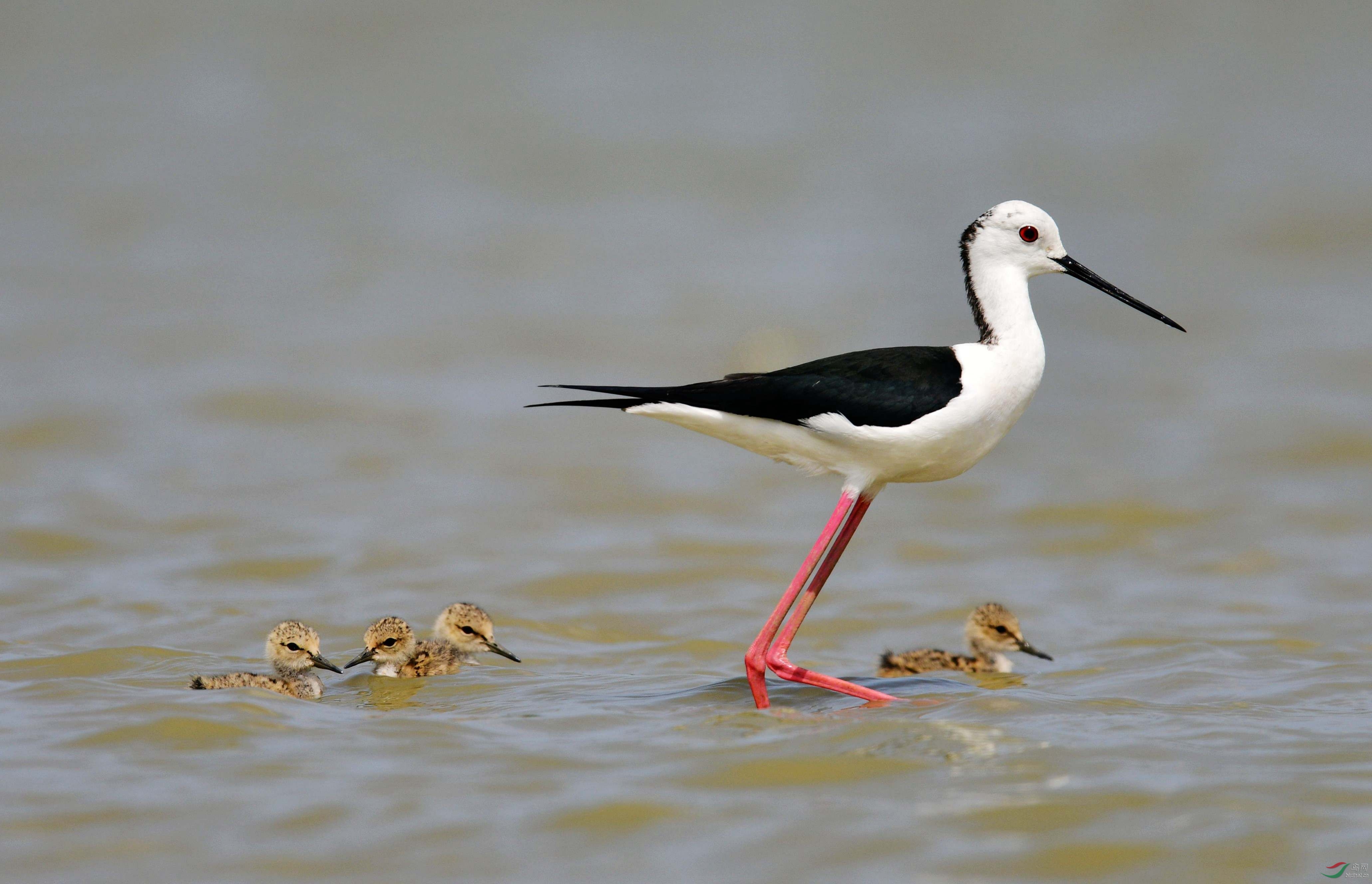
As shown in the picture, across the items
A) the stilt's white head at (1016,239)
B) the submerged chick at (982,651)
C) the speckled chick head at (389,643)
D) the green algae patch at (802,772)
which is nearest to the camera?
the green algae patch at (802,772)

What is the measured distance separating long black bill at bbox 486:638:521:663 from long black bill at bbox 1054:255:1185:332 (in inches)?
130

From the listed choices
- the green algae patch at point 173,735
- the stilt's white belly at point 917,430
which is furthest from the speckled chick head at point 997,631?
the green algae patch at point 173,735

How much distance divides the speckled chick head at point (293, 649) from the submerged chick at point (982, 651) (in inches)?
113

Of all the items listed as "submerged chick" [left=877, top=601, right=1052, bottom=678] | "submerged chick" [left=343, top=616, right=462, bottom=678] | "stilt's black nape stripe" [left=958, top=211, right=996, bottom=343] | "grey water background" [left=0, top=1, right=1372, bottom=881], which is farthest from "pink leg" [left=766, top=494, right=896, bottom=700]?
"submerged chick" [left=343, top=616, right=462, bottom=678]

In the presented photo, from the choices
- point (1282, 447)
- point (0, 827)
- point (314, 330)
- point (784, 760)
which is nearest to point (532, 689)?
point (784, 760)

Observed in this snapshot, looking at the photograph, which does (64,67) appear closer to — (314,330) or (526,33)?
(526,33)

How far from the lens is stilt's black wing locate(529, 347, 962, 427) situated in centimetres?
662

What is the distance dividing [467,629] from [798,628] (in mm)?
1680

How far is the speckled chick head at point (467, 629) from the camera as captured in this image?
25.3 ft

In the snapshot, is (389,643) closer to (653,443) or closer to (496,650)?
(496,650)

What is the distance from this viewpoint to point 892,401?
6.62 metres

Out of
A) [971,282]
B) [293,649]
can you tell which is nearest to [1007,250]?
[971,282]

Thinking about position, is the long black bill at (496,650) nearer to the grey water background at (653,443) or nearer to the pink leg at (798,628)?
the grey water background at (653,443)

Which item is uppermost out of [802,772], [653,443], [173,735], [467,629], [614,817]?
[653,443]
